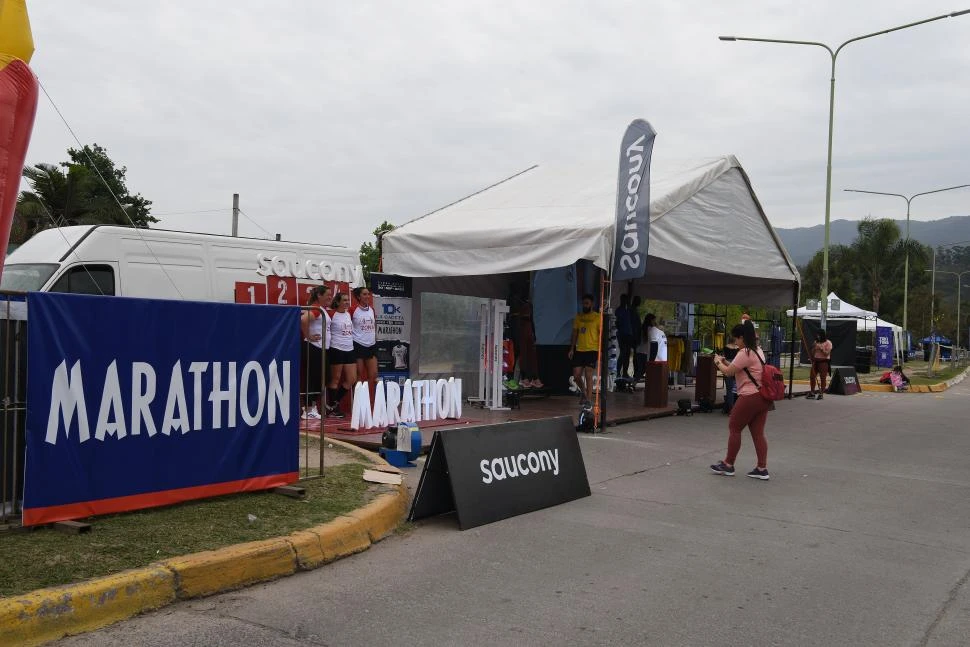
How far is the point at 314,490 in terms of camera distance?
717 cm

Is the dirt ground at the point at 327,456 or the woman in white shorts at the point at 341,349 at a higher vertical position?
the woman in white shorts at the point at 341,349

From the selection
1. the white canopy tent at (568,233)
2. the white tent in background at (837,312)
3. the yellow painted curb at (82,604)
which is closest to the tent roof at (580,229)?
the white canopy tent at (568,233)

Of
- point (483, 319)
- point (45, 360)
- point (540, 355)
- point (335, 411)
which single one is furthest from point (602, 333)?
point (45, 360)

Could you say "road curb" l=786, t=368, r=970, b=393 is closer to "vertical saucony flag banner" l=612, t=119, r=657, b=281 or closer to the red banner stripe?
"vertical saucony flag banner" l=612, t=119, r=657, b=281

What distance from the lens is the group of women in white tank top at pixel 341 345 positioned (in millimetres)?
11289

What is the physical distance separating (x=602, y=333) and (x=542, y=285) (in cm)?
473

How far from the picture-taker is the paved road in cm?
454

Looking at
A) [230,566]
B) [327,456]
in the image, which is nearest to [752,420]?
[327,456]

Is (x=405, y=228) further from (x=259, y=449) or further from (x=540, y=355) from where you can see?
(x=259, y=449)

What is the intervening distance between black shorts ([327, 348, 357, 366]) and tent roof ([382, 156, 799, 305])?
8.47 ft

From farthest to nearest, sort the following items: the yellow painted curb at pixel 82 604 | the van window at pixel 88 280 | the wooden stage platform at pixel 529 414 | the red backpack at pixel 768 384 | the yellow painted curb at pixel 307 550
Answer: the wooden stage platform at pixel 529 414 → the van window at pixel 88 280 → the red backpack at pixel 768 384 → the yellow painted curb at pixel 307 550 → the yellow painted curb at pixel 82 604

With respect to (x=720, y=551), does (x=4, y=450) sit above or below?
above

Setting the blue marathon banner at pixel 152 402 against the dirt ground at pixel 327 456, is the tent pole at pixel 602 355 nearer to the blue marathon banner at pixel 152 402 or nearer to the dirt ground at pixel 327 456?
the dirt ground at pixel 327 456

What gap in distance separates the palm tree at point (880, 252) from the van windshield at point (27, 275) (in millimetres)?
60039
